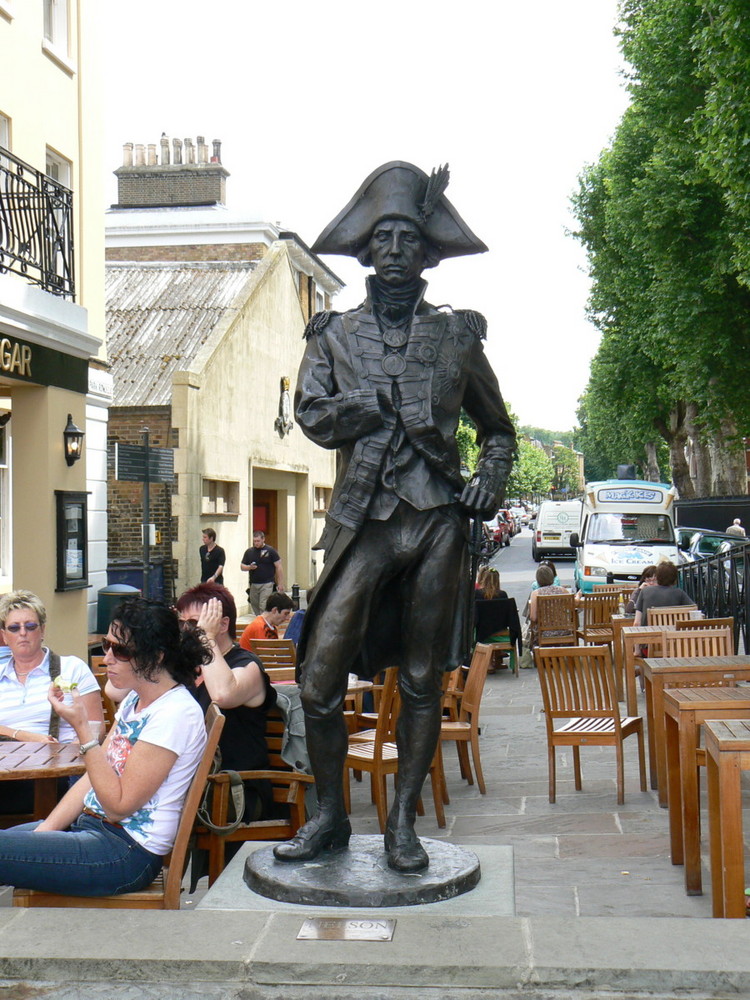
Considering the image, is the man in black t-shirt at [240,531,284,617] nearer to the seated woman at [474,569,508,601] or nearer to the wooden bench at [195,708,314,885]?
the seated woman at [474,569,508,601]

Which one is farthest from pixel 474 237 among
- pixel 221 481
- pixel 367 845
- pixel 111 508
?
pixel 221 481

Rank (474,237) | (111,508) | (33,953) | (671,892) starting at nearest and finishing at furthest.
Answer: (33,953) < (474,237) < (671,892) < (111,508)

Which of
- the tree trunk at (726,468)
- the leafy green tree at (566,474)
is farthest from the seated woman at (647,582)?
the leafy green tree at (566,474)

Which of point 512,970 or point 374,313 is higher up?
point 374,313

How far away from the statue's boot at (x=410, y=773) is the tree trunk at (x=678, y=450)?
130 feet

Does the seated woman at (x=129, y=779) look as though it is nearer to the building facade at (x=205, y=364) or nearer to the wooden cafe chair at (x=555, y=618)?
the wooden cafe chair at (x=555, y=618)

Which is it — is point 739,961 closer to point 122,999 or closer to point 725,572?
point 122,999

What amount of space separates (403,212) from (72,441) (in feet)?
34.0

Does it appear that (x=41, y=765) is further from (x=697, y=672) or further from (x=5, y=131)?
(x=5, y=131)

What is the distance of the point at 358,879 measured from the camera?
3887 millimetres

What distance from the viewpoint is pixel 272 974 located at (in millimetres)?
3348

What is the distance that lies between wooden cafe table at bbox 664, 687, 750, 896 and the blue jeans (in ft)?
8.17

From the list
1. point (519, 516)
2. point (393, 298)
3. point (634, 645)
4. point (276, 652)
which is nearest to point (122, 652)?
point (393, 298)

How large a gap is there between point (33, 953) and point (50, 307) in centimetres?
1046
